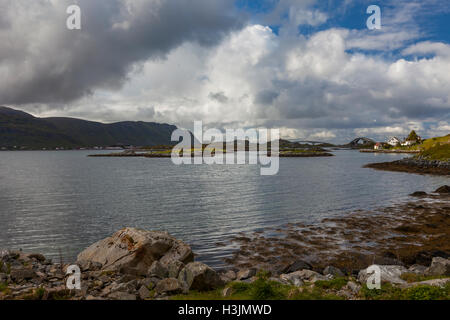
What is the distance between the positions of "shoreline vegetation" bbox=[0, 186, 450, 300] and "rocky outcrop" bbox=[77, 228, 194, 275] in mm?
65

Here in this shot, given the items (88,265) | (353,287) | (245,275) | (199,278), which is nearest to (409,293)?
(353,287)

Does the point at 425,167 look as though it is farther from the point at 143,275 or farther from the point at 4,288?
the point at 4,288

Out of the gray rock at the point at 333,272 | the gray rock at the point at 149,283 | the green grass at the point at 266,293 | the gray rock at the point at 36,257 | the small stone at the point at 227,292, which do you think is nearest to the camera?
the green grass at the point at 266,293

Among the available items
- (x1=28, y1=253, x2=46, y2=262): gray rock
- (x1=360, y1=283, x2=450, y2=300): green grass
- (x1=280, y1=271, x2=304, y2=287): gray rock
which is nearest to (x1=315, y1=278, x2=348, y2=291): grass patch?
(x1=280, y1=271, x2=304, y2=287): gray rock

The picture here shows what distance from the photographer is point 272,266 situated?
2098cm

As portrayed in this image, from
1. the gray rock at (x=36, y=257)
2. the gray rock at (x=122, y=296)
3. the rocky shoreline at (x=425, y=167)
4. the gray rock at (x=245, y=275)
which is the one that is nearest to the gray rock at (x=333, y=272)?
the gray rock at (x=245, y=275)

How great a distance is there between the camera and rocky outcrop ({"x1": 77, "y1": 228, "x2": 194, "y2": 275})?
58.1ft

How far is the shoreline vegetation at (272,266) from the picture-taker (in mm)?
12320

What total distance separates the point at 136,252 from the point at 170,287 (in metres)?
5.63

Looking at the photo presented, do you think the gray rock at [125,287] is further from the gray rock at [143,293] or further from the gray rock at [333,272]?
the gray rock at [333,272]

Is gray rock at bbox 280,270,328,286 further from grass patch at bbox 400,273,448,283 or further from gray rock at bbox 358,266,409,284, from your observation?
grass patch at bbox 400,273,448,283

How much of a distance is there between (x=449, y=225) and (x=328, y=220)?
12.3 meters

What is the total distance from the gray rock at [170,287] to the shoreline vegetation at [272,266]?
0.05m
